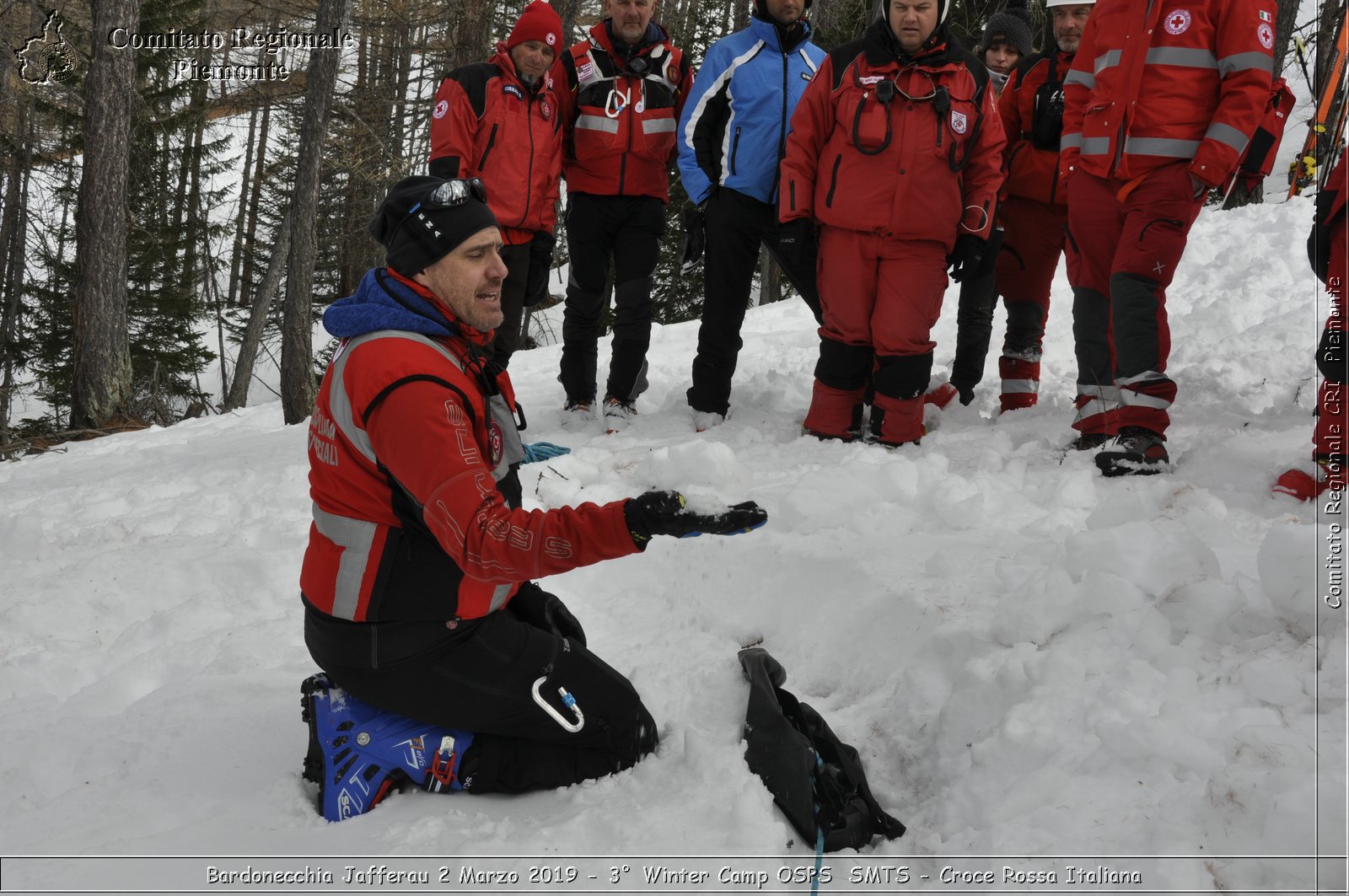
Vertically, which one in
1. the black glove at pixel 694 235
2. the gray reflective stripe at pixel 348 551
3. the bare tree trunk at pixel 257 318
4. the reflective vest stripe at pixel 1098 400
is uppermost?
the black glove at pixel 694 235

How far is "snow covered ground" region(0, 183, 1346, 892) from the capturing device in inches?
89.7

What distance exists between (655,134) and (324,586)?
3.72 meters

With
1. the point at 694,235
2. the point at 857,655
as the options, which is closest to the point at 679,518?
the point at 857,655

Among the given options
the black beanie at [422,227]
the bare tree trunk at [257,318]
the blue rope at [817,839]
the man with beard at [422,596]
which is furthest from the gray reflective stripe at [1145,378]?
the bare tree trunk at [257,318]

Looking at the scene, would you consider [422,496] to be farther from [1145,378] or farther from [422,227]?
[1145,378]

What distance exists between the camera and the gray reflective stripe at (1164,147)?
4008 mm

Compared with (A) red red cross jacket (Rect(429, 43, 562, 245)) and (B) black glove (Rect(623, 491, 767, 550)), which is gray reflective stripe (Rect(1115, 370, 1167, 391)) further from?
(A) red red cross jacket (Rect(429, 43, 562, 245))

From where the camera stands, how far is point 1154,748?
2.29m

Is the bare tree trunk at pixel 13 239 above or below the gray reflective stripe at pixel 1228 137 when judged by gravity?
below

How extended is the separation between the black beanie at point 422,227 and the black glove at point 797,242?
2.67 metres

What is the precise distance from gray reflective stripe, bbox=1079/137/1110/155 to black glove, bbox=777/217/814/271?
1399mm

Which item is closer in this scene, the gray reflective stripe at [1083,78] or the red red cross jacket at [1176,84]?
the red red cross jacket at [1176,84]

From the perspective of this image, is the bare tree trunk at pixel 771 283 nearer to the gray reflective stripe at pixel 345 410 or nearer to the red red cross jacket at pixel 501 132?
the red red cross jacket at pixel 501 132

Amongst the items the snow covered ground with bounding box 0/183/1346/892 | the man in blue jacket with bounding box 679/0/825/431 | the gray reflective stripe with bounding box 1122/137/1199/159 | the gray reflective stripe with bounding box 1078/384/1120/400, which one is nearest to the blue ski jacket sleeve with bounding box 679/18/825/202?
the man in blue jacket with bounding box 679/0/825/431
